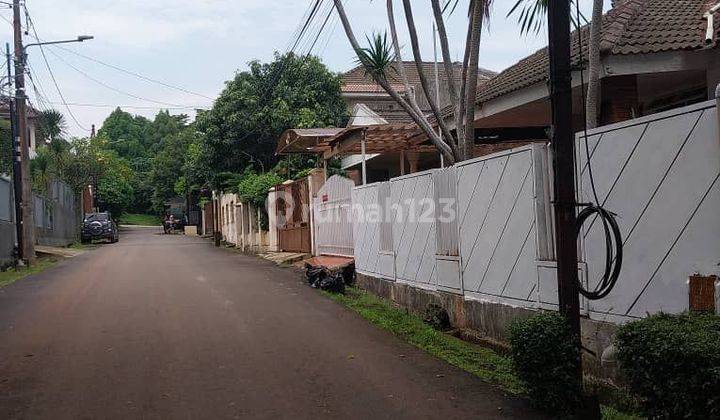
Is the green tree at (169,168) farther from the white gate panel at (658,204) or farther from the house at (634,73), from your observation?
the white gate panel at (658,204)

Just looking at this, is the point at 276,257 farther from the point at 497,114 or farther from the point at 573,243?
the point at 573,243

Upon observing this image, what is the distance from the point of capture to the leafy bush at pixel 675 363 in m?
3.75

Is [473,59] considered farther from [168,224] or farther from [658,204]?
[168,224]

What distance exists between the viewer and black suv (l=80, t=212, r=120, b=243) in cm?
3953

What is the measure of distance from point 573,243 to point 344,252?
1158 cm

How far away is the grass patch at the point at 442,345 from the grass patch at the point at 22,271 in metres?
9.75

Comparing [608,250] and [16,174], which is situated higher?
[16,174]

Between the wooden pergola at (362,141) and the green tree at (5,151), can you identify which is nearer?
the wooden pergola at (362,141)

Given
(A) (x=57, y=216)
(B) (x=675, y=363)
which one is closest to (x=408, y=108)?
(B) (x=675, y=363)

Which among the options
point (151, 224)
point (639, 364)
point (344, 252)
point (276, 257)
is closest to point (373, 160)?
point (276, 257)

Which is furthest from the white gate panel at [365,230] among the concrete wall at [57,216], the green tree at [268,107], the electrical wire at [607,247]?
the concrete wall at [57,216]

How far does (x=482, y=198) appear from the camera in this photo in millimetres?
8445

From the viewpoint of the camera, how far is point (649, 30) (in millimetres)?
10539

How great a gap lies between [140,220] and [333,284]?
248ft
